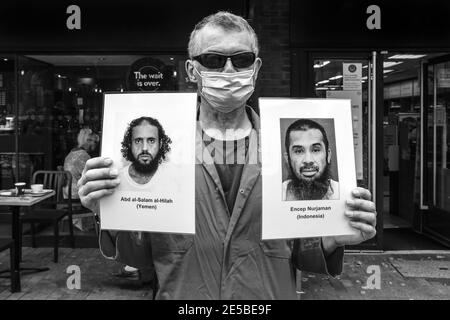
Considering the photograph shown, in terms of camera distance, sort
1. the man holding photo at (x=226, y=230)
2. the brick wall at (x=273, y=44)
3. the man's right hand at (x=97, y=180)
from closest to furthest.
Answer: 1. the man's right hand at (x=97, y=180)
2. the man holding photo at (x=226, y=230)
3. the brick wall at (x=273, y=44)

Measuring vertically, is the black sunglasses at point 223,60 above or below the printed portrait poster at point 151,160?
above

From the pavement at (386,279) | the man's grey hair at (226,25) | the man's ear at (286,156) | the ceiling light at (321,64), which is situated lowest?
the pavement at (386,279)

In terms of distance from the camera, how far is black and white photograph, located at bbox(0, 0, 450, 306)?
1748 millimetres

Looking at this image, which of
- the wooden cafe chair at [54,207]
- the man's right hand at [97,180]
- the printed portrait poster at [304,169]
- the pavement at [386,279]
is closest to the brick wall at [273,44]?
the pavement at [386,279]

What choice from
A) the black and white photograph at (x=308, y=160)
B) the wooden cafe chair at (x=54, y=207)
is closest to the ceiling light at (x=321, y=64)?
the wooden cafe chair at (x=54, y=207)

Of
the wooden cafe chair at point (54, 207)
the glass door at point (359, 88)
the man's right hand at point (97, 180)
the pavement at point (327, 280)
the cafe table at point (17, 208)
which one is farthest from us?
the glass door at point (359, 88)

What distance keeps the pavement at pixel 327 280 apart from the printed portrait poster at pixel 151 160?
3554mm

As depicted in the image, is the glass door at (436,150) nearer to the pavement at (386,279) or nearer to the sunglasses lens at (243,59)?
the pavement at (386,279)

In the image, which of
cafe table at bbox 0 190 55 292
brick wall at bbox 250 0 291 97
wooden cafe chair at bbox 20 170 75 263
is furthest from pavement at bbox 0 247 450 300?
brick wall at bbox 250 0 291 97

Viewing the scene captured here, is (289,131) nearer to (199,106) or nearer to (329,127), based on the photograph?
(329,127)

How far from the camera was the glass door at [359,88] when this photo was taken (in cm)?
702

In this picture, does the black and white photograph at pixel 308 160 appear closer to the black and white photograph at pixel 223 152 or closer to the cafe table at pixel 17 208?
the black and white photograph at pixel 223 152

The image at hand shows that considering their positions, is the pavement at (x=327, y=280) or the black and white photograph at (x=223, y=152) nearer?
the black and white photograph at (x=223, y=152)

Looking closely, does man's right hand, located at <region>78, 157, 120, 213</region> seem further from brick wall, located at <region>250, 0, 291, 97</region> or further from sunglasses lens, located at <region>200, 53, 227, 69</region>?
brick wall, located at <region>250, 0, 291, 97</region>
